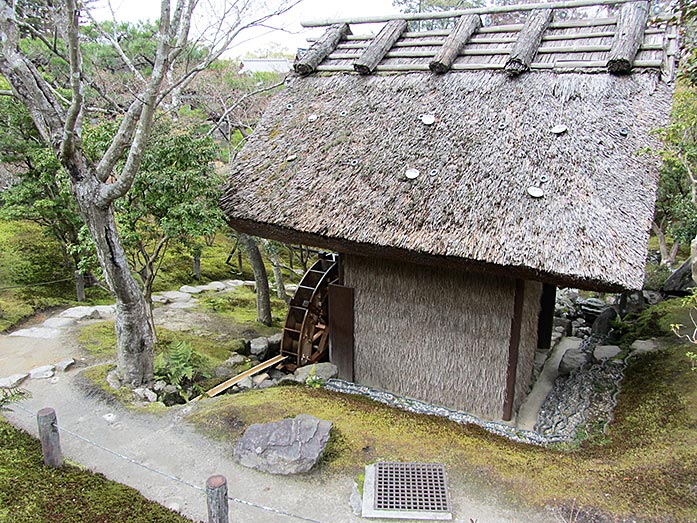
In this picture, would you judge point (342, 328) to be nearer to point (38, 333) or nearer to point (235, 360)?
→ point (235, 360)

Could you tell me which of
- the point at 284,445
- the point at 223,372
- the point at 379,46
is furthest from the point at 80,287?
the point at 379,46

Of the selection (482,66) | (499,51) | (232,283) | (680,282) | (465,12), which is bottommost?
(232,283)

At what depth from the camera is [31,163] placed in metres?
12.5

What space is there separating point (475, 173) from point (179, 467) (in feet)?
20.1

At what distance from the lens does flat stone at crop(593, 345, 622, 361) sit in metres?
10.4

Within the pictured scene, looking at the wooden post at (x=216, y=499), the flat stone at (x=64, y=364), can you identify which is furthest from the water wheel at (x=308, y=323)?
the wooden post at (x=216, y=499)

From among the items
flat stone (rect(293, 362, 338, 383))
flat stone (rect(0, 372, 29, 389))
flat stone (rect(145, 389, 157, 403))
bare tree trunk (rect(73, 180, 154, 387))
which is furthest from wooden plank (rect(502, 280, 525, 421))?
flat stone (rect(0, 372, 29, 389))

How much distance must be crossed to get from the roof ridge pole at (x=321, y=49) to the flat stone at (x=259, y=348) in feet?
21.9

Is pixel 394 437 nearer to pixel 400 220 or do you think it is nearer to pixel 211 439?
pixel 211 439

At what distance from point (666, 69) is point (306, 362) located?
8841 millimetres

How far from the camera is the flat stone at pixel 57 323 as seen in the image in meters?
12.0

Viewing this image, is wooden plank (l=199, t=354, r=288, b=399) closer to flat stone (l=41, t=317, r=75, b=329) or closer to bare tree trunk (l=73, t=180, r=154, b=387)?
bare tree trunk (l=73, t=180, r=154, b=387)

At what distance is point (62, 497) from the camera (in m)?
5.59

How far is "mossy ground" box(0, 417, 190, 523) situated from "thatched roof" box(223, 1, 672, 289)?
15.3ft
